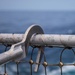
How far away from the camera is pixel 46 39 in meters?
0.64

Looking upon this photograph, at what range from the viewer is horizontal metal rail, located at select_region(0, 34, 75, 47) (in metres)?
0.61

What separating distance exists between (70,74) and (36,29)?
525cm

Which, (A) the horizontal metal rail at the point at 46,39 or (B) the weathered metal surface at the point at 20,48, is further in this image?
(A) the horizontal metal rail at the point at 46,39

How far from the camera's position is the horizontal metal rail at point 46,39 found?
2.00ft

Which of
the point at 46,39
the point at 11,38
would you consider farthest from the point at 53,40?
the point at 11,38

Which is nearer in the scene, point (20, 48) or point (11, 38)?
point (20, 48)

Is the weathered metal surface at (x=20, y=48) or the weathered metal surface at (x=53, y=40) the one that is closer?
the weathered metal surface at (x=20, y=48)

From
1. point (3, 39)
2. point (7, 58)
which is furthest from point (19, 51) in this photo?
point (3, 39)

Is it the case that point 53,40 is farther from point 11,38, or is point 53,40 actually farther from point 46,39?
point 11,38

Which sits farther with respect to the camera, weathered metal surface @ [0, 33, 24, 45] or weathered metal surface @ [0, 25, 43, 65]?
weathered metal surface @ [0, 33, 24, 45]

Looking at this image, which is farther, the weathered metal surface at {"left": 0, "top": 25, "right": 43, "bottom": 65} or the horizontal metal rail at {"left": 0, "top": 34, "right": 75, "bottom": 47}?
the horizontal metal rail at {"left": 0, "top": 34, "right": 75, "bottom": 47}

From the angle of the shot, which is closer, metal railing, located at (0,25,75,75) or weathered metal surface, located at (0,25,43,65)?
weathered metal surface, located at (0,25,43,65)

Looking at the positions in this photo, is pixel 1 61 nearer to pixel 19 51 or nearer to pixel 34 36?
pixel 19 51

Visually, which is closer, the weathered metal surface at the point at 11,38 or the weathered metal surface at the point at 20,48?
the weathered metal surface at the point at 20,48
